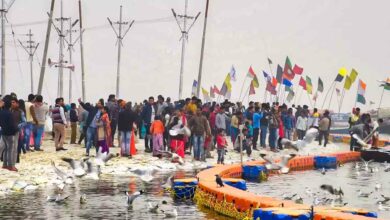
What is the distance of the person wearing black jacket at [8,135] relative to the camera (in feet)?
69.1

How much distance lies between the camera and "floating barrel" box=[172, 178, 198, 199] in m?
18.5

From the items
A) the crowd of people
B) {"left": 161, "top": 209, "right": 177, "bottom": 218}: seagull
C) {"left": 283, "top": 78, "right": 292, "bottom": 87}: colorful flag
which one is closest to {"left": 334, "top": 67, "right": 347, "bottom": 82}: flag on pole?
{"left": 283, "top": 78, "right": 292, "bottom": 87}: colorful flag

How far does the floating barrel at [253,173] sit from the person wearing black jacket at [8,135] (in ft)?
24.2

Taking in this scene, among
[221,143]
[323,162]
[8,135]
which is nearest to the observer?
[8,135]

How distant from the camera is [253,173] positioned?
25281 mm

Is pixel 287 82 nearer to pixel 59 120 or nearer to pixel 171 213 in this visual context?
pixel 59 120

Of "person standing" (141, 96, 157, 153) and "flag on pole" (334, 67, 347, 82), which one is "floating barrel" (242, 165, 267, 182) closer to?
"person standing" (141, 96, 157, 153)

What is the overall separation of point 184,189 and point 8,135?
551cm

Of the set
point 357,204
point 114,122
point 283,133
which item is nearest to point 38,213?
point 357,204

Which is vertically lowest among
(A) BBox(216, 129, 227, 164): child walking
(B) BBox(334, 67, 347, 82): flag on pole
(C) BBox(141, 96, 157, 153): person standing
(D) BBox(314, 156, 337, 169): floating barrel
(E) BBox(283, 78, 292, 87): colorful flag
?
(D) BBox(314, 156, 337, 169): floating barrel

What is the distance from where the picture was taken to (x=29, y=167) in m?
23.2

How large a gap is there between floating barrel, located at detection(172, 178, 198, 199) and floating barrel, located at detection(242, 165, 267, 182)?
678cm

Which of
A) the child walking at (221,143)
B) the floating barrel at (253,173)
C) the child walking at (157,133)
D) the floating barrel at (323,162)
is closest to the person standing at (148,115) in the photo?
the child walking at (157,133)

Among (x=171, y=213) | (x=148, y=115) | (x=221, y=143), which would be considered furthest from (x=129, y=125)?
(x=171, y=213)
